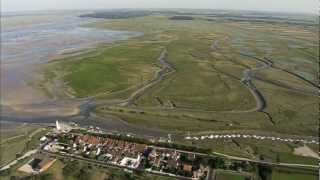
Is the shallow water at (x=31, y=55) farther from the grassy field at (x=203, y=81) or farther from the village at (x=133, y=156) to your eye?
the village at (x=133, y=156)

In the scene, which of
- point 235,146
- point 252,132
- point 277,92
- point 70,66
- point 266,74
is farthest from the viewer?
point 70,66

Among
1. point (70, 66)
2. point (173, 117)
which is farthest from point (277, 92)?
point (70, 66)

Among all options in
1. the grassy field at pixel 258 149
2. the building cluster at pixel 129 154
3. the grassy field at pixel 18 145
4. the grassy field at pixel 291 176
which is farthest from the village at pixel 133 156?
the grassy field at pixel 258 149

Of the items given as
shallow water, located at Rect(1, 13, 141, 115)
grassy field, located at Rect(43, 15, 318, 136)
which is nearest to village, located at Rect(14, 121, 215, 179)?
grassy field, located at Rect(43, 15, 318, 136)

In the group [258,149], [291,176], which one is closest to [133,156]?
[258,149]

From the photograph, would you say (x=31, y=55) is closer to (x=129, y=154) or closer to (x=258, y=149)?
(x=129, y=154)

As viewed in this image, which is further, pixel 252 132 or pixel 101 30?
pixel 101 30

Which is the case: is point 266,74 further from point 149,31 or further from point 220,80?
point 149,31
